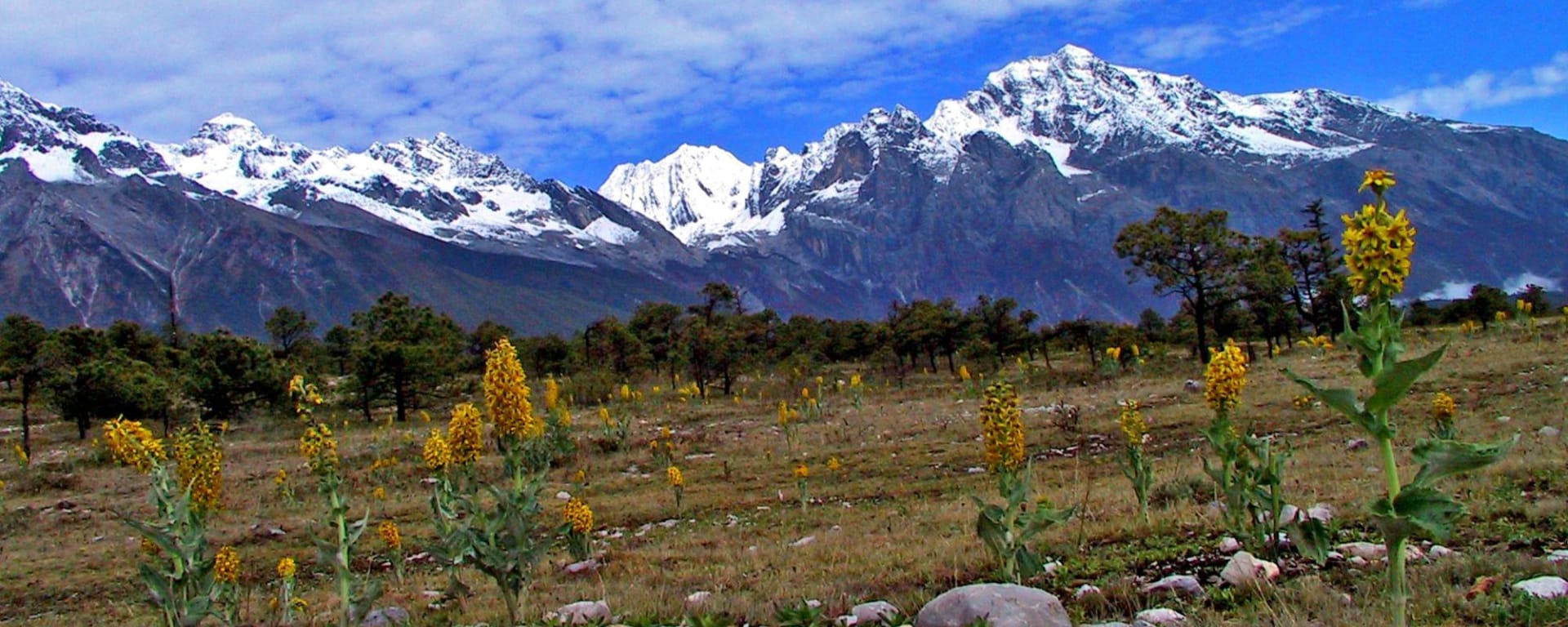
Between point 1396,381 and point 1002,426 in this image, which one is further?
point 1002,426

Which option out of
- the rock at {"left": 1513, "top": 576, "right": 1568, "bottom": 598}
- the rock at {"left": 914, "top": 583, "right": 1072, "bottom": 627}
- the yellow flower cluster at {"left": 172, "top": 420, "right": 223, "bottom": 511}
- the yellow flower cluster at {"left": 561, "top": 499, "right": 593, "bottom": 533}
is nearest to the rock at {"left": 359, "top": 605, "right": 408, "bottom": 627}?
the yellow flower cluster at {"left": 172, "top": 420, "right": 223, "bottom": 511}

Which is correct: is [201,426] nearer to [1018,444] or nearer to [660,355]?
[1018,444]

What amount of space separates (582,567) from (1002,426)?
18.6 ft

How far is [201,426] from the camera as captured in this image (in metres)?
8.06

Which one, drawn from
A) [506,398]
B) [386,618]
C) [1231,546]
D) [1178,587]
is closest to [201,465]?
[386,618]

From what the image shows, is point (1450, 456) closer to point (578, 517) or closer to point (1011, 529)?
point (1011, 529)

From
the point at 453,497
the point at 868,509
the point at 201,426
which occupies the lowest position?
the point at 868,509

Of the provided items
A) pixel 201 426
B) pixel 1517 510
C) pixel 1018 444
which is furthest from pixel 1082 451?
pixel 201 426

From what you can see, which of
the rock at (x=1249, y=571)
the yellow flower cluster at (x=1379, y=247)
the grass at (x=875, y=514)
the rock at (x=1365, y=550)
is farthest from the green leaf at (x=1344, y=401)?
the rock at (x=1365, y=550)

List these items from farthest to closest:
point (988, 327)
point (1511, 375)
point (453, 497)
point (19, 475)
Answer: point (988, 327) < point (19, 475) < point (1511, 375) < point (453, 497)

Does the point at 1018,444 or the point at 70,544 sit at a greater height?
the point at 1018,444

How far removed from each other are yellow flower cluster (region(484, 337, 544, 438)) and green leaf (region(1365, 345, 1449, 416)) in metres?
6.17

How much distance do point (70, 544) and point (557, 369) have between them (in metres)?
52.7

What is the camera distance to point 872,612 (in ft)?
21.2
